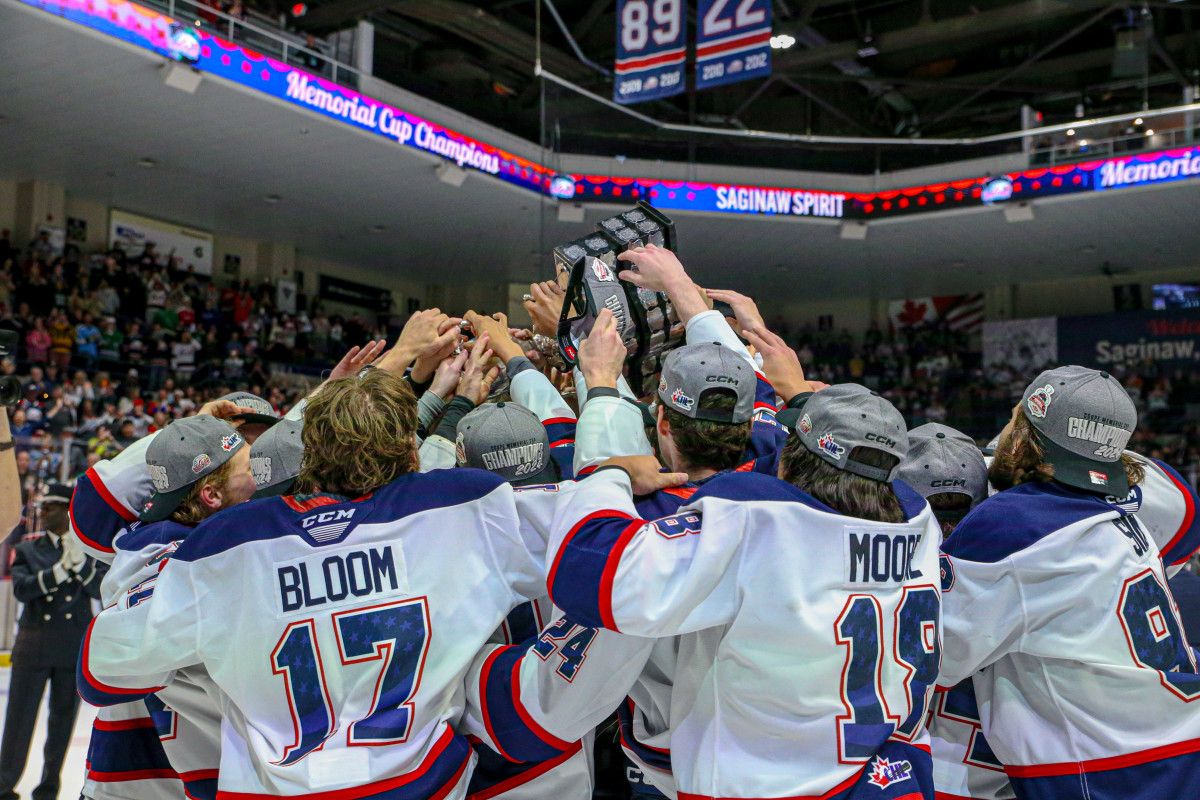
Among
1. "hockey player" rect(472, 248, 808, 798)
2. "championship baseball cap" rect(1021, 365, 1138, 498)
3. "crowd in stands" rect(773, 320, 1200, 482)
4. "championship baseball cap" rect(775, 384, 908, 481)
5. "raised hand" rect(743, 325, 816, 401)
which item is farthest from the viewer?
"crowd in stands" rect(773, 320, 1200, 482)

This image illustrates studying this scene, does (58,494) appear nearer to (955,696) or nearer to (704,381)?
(704,381)

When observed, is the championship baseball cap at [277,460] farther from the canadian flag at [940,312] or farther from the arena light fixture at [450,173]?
the canadian flag at [940,312]

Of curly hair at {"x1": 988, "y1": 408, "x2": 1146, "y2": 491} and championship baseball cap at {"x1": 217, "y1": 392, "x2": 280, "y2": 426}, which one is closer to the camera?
curly hair at {"x1": 988, "y1": 408, "x2": 1146, "y2": 491}

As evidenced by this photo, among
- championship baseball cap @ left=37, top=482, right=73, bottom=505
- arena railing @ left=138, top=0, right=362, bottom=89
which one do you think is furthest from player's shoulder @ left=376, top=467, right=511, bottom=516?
arena railing @ left=138, top=0, right=362, bottom=89

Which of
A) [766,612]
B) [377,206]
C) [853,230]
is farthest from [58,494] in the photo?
[853,230]

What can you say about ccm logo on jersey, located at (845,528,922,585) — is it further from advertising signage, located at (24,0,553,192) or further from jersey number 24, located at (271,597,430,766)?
advertising signage, located at (24,0,553,192)

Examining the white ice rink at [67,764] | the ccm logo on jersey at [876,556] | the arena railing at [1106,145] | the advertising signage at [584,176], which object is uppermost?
the arena railing at [1106,145]

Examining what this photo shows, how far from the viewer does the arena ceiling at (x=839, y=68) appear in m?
16.8

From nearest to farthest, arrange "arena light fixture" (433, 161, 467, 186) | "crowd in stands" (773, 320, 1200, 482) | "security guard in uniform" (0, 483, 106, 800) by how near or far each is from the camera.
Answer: "security guard in uniform" (0, 483, 106, 800) → "arena light fixture" (433, 161, 467, 186) → "crowd in stands" (773, 320, 1200, 482)

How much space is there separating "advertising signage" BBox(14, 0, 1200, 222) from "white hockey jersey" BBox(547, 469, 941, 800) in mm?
9737

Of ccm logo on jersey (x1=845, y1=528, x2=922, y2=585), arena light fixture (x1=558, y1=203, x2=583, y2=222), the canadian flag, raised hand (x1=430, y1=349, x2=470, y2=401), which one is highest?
arena light fixture (x1=558, y1=203, x2=583, y2=222)

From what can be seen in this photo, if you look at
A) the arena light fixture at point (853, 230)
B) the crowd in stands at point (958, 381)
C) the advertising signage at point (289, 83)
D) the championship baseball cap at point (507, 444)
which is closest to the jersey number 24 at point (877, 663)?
the championship baseball cap at point (507, 444)

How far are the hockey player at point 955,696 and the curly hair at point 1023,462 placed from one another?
0.09 metres

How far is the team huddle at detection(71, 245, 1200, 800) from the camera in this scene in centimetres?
197
